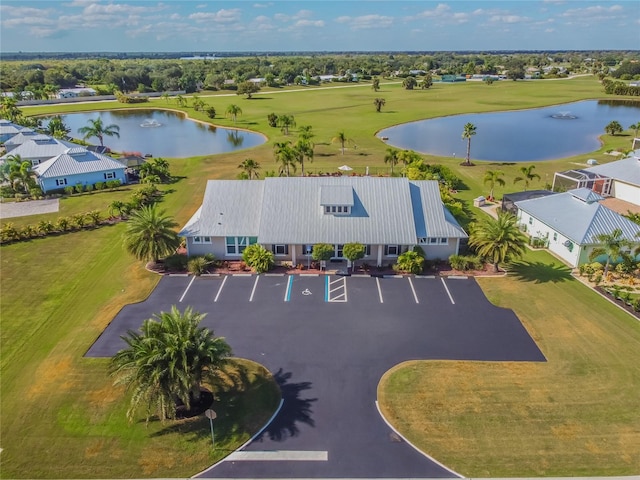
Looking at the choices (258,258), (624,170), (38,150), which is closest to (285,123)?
(38,150)

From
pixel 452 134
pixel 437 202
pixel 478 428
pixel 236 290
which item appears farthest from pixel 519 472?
pixel 452 134

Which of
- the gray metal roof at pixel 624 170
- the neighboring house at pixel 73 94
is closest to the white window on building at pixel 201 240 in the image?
the gray metal roof at pixel 624 170

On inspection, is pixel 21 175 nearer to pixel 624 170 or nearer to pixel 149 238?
pixel 149 238

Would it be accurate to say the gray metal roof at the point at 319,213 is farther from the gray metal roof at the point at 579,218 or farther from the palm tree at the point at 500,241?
the gray metal roof at the point at 579,218

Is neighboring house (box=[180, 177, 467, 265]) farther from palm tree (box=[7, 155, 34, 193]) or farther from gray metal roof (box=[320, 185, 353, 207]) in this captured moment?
palm tree (box=[7, 155, 34, 193])

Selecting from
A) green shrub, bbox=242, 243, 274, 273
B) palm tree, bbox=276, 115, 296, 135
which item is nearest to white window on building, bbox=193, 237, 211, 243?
green shrub, bbox=242, 243, 274, 273

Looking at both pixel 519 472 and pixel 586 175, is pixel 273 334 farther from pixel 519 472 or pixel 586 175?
pixel 586 175
